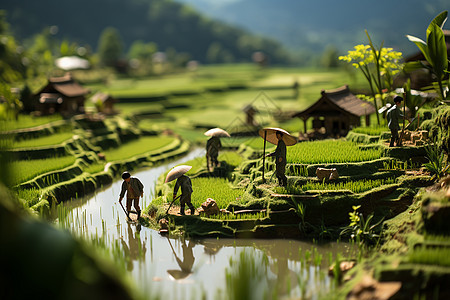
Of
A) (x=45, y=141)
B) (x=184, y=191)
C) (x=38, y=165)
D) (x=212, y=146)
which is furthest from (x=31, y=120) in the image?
(x=184, y=191)

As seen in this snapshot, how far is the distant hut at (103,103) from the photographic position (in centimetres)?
2762

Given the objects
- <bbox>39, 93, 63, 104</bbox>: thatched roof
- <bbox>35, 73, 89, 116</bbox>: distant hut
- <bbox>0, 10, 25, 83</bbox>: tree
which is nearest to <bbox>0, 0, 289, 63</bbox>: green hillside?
<bbox>0, 10, 25, 83</bbox>: tree

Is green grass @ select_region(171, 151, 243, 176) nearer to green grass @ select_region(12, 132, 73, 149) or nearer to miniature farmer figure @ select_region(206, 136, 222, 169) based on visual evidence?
miniature farmer figure @ select_region(206, 136, 222, 169)

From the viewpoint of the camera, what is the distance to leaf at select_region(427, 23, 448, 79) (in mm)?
12633

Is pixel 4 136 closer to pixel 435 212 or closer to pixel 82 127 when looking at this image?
pixel 435 212

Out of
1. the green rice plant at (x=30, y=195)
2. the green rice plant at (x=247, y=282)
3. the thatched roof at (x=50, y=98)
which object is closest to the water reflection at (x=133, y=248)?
the green rice plant at (x=247, y=282)

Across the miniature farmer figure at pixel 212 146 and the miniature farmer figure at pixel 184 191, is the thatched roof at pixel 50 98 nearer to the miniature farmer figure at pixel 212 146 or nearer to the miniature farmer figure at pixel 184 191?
the miniature farmer figure at pixel 212 146

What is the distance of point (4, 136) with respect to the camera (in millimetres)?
8172

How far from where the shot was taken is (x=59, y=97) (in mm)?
24719

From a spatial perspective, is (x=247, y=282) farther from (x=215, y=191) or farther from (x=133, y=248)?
(x=215, y=191)

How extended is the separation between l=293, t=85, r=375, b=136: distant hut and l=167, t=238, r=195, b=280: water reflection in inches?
339

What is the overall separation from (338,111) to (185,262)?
10065mm

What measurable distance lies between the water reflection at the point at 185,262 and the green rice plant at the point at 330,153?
4.17m

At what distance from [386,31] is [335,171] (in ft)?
380
